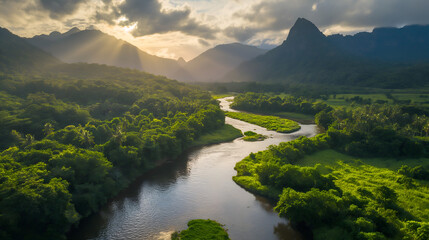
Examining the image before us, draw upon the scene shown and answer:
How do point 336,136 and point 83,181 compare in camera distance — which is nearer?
point 83,181

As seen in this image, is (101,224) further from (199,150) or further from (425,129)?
(425,129)

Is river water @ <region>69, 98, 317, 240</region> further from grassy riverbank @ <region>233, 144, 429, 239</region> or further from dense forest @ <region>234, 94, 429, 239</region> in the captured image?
dense forest @ <region>234, 94, 429, 239</region>

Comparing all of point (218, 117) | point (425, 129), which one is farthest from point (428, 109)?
point (218, 117)

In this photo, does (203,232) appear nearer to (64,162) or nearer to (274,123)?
(64,162)

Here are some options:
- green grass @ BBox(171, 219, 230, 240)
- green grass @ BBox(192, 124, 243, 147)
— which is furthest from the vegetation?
green grass @ BBox(171, 219, 230, 240)

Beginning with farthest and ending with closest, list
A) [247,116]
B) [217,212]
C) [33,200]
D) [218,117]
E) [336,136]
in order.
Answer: [247,116]
[218,117]
[336,136]
[217,212]
[33,200]

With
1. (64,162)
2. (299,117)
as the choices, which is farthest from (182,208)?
(299,117)

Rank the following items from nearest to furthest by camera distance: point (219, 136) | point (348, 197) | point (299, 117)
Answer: point (348, 197) < point (219, 136) < point (299, 117)
